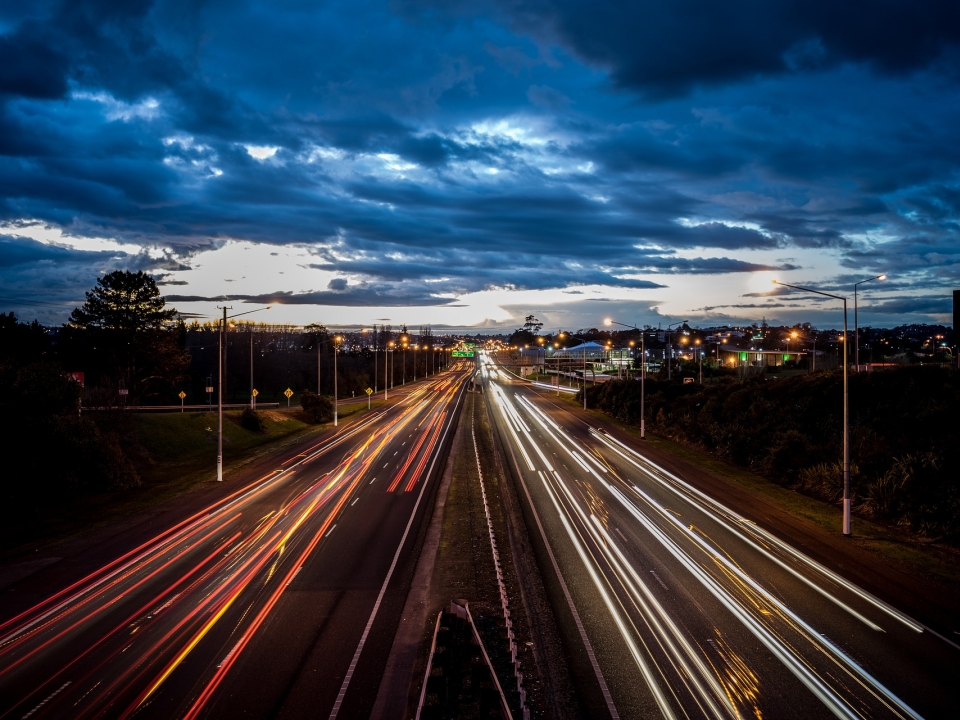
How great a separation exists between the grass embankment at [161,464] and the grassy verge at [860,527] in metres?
26.0

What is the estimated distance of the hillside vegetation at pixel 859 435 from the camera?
72.5ft

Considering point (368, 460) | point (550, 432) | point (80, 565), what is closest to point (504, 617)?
point (80, 565)

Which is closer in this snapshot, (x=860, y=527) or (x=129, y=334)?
(x=860, y=527)

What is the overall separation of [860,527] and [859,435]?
28.5ft

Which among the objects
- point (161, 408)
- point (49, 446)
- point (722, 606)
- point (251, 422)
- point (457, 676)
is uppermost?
point (49, 446)

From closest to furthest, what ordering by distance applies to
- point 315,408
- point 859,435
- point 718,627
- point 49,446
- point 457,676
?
point 457,676, point 718,627, point 49,446, point 859,435, point 315,408

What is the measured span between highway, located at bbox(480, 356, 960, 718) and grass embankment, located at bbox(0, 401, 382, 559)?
16454mm

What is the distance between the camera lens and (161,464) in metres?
35.6

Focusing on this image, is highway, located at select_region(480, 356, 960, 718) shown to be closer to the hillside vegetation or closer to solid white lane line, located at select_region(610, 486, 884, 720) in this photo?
solid white lane line, located at select_region(610, 486, 884, 720)

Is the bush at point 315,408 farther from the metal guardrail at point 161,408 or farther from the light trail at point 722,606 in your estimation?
the light trail at point 722,606

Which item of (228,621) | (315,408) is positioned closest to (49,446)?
(228,621)

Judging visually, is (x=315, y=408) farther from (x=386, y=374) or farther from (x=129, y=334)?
(x=386, y=374)

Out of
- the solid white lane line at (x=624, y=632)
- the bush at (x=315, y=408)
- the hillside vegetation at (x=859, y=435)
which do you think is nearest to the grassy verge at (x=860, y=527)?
the hillside vegetation at (x=859, y=435)

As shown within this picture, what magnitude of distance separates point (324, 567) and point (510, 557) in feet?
17.9
